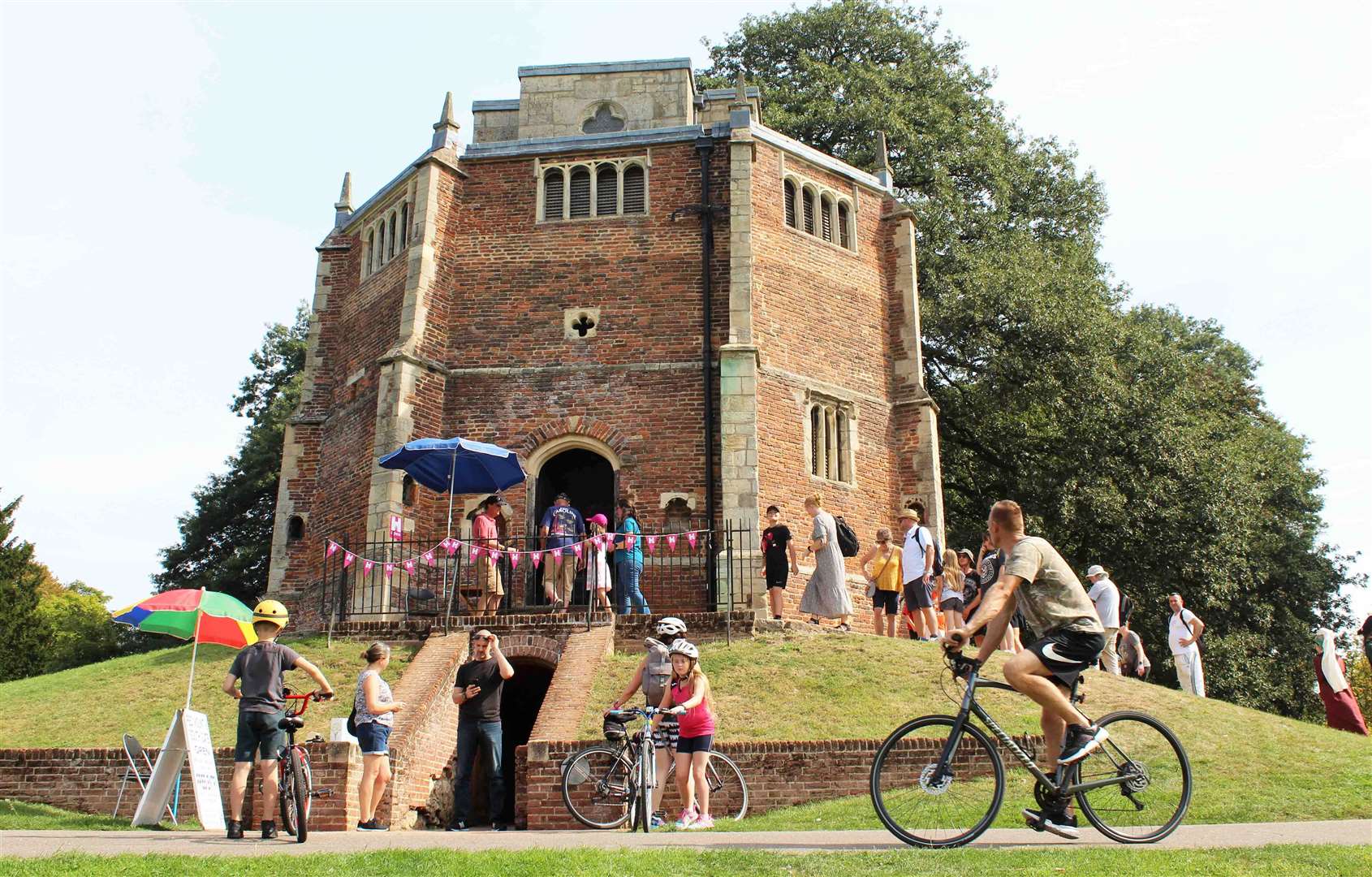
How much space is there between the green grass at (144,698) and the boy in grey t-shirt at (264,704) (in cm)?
388

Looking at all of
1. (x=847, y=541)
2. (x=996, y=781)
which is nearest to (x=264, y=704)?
(x=996, y=781)

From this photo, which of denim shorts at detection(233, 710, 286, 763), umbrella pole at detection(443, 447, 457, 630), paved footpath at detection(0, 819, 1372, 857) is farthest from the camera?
A: umbrella pole at detection(443, 447, 457, 630)

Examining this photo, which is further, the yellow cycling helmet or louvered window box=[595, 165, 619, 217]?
louvered window box=[595, 165, 619, 217]

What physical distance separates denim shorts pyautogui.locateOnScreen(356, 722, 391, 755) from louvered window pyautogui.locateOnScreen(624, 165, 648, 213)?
14048 millimetres

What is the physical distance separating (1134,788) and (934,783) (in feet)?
3.87

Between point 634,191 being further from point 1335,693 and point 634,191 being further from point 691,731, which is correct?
point 691,731

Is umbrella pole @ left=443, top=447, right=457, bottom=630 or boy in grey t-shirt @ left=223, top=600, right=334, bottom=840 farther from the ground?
umbrella pole @ left=443, top=447, right=457, bottom=630

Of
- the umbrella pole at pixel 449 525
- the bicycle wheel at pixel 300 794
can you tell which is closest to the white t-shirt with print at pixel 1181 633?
the umbrella pole at pixel 449 525

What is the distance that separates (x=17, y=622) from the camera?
2998 cm

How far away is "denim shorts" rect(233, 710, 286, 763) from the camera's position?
9.45 meters

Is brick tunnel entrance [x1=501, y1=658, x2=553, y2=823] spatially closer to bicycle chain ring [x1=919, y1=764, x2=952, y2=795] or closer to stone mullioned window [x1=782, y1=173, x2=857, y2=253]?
stone mullioned window [x1=782, y1=173, x2=857, y2=253]

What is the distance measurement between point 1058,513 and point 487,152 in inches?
530

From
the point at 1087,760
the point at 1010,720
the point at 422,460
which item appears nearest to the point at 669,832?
the point at 1087,760

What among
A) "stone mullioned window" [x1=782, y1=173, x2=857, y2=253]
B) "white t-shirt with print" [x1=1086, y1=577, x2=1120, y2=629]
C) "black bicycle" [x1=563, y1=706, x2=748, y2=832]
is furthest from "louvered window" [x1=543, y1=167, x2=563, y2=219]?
Result: "black bicycle" [x1=563, y1=706, x2=748, y2=832]
